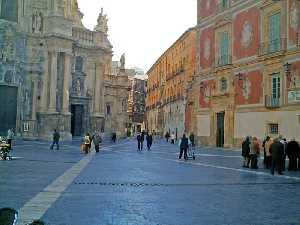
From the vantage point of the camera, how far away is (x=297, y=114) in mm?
25891

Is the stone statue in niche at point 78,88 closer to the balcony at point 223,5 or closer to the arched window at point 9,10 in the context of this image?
the arched window at point 9,10

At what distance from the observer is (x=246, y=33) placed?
31.6 metres

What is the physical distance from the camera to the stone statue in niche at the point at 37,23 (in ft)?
129

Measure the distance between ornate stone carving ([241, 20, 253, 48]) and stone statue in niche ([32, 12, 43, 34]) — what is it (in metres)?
17.9

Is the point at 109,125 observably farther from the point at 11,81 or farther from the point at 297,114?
the point at 297,114

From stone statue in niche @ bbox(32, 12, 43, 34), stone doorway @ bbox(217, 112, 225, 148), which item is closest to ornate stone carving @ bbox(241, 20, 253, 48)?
stone doorway @ bbox(217, 112, 225, 148)

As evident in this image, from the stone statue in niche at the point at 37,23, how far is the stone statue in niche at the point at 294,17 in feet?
72.2

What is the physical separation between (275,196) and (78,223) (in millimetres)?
5160

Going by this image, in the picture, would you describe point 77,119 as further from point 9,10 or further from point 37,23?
point 9,10

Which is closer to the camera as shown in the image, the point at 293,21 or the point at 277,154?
the point at 277,154

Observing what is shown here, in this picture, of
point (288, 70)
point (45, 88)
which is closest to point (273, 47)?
point (288, 70)

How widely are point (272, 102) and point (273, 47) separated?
346cm

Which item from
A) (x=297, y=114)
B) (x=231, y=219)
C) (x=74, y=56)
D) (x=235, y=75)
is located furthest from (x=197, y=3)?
(x=231, y=219)

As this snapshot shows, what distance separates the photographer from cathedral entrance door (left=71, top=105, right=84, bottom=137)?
1809 inches
